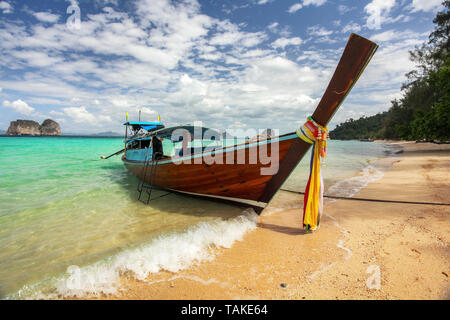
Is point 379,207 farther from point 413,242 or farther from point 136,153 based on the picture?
point 136,153

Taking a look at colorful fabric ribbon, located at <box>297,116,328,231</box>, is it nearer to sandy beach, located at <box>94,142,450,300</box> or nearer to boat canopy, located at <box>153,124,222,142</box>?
sandy beach, located at <box>94,142,450,300</box>

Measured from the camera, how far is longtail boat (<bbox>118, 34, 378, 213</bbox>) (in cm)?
282

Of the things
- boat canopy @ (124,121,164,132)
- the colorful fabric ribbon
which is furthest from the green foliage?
boat canopy @ (124,121,164,132)

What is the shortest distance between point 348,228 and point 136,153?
8.18m

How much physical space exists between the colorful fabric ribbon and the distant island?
397 ft

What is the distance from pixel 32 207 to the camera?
5.79m

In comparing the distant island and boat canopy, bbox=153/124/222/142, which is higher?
the distant island

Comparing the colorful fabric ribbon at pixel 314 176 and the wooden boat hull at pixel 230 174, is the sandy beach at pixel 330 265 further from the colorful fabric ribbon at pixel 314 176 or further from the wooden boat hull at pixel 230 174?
the wooden boat hull at pixel 230 174

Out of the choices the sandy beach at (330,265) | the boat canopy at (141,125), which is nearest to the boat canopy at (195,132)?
the boat canopy at (141,125)

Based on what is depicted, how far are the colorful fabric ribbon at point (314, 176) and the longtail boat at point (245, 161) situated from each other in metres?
0.16

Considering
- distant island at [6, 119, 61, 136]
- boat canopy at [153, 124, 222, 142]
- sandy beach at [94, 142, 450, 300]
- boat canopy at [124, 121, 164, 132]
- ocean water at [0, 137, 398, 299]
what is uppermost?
distant island at [6, 119, 61, 136]

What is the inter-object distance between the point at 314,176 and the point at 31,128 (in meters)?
122

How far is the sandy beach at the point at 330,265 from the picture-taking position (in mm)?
2229
